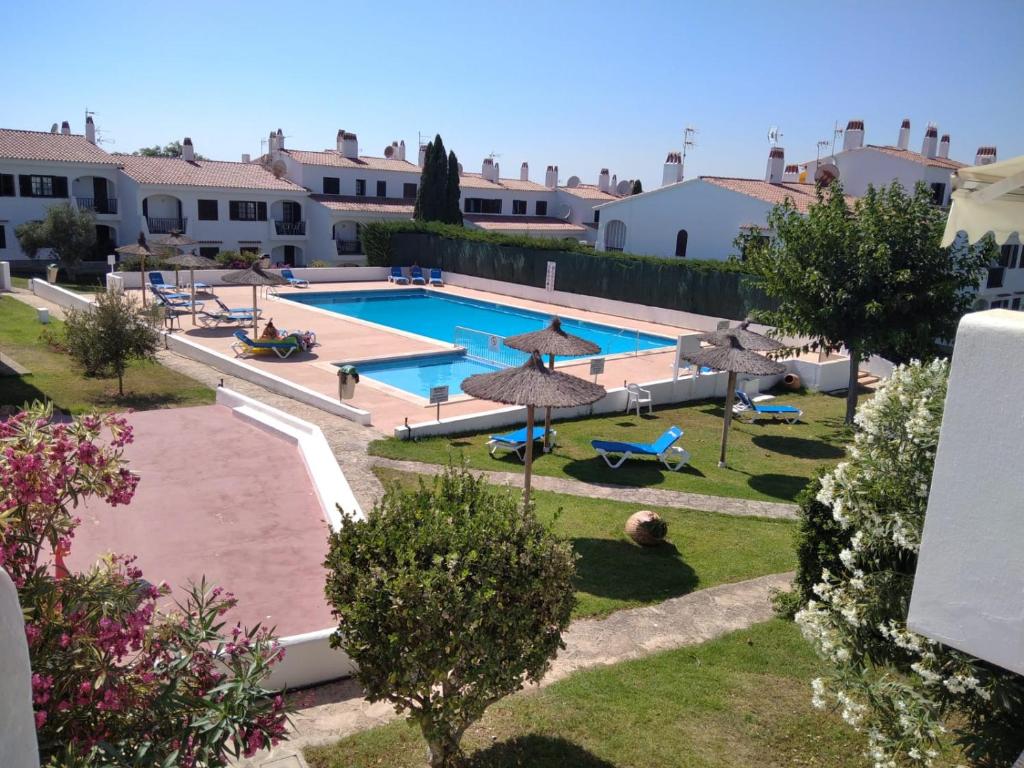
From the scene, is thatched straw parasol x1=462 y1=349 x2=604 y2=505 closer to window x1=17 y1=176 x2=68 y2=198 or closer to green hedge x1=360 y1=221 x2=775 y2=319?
green hedge x1=360 y1=221 x2=775 y2=319

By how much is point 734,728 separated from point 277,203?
150ft

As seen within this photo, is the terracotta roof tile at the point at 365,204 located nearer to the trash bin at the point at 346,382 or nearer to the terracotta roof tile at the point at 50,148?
the terracotta roof tile at the point at 50,148

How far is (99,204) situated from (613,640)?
42143mm

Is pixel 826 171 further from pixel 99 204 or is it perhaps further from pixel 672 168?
pixel 99 204

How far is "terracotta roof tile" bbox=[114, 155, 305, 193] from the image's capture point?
42.1 meters

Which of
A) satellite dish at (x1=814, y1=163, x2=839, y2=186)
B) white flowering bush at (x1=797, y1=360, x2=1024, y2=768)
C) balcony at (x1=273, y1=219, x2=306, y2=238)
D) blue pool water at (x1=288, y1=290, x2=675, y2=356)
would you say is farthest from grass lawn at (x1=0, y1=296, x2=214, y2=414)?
satellite dish at (x1=814, y1=163, x2=839, y2=186)

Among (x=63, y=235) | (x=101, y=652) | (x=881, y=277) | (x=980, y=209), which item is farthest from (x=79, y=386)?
(x=63, y=235)

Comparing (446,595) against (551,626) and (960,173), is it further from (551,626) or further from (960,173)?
(960,173)

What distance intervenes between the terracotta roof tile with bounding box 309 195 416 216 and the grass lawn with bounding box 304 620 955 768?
42203 mm

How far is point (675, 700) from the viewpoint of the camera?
7348mm

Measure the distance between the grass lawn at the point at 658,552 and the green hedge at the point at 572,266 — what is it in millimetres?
14577

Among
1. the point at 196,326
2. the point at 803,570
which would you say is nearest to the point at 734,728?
the point at 803,570

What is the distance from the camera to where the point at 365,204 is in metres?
48.9

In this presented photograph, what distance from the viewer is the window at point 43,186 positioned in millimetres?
39078
